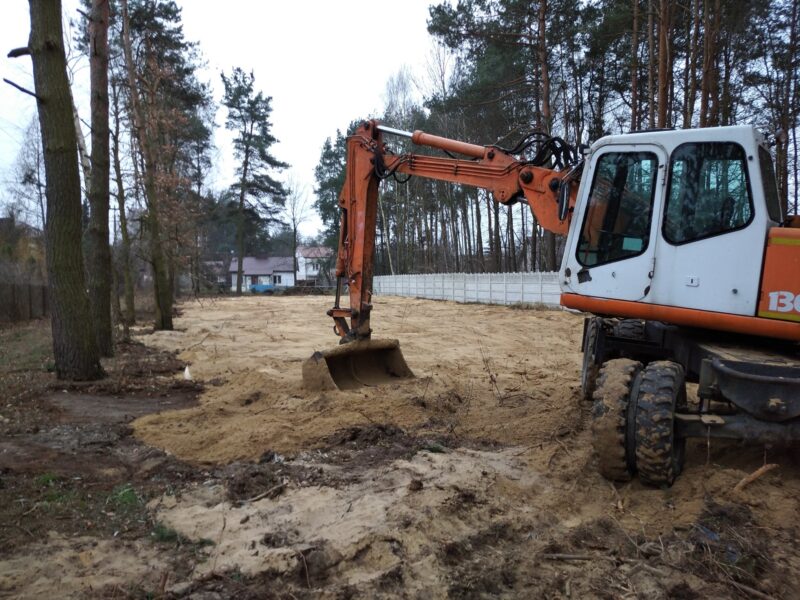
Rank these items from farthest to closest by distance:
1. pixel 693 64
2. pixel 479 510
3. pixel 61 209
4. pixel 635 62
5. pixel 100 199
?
pixel 635 62 < pixel 693 64 < pixel 100 199 < pixel 61 209 < pixel 479 510

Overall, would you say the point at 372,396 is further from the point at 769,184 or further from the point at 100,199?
the point at 100,199

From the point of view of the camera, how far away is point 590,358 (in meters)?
6.75

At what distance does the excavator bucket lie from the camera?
25.0 ft

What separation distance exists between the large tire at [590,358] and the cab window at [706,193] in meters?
1.87

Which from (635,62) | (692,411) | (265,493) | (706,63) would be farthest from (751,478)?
(635,62)

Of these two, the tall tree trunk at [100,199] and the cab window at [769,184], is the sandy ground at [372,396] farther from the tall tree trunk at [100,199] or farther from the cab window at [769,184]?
the cab window at [769,184]

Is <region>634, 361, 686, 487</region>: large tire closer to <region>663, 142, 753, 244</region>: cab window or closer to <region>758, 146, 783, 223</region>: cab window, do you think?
<region>663, 142, 753, 244</region>: cab window

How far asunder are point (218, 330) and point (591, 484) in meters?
14.7

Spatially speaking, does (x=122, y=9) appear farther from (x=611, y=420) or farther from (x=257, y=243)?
(x=257, y=243)

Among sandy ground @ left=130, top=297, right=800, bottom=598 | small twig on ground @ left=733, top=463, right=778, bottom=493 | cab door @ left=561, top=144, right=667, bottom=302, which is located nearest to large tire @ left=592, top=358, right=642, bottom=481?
sandy ground @ left=130, top=297, right=800, bottom=598

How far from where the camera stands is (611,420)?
421 cm

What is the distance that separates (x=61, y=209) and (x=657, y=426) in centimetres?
813

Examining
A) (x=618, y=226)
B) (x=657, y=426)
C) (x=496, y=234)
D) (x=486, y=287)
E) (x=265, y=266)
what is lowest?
(x=657, y=426)

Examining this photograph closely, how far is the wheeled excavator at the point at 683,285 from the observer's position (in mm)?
4121
